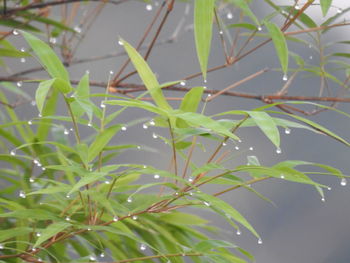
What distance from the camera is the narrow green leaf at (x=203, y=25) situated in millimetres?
594

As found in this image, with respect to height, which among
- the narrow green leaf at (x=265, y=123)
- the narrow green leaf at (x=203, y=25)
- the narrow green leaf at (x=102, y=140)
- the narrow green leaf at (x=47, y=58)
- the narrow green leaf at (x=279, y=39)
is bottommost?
the narrow green leaf at (x=265, y=123)

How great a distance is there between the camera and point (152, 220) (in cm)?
89

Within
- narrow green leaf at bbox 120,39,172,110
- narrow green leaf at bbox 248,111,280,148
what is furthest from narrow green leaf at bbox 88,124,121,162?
narrow green leaf at bbox 248,111,280,148

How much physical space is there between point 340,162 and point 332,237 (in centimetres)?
24

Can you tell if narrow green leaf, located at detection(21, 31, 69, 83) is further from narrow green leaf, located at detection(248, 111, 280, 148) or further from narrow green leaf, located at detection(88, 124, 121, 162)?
narrow green leaf, located at detection(248, 111, 280, 148)

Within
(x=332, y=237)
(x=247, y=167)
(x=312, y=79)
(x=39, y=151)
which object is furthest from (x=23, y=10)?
(x=332, y=237)

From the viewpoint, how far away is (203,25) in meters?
0.60

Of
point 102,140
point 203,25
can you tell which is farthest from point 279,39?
point 102,140

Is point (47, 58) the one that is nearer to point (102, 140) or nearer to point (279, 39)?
point (102, 140)

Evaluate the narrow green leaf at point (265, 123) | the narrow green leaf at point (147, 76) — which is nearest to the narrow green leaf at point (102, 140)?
the narrow green leaf at point (147, 76)

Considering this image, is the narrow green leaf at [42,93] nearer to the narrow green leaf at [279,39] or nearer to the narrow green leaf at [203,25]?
the narrow green leaf at [203,25]

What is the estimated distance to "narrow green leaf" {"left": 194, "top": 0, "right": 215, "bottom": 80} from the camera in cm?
59

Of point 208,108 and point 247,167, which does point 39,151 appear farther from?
point 208,108

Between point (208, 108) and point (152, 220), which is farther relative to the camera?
point (208, 108)
